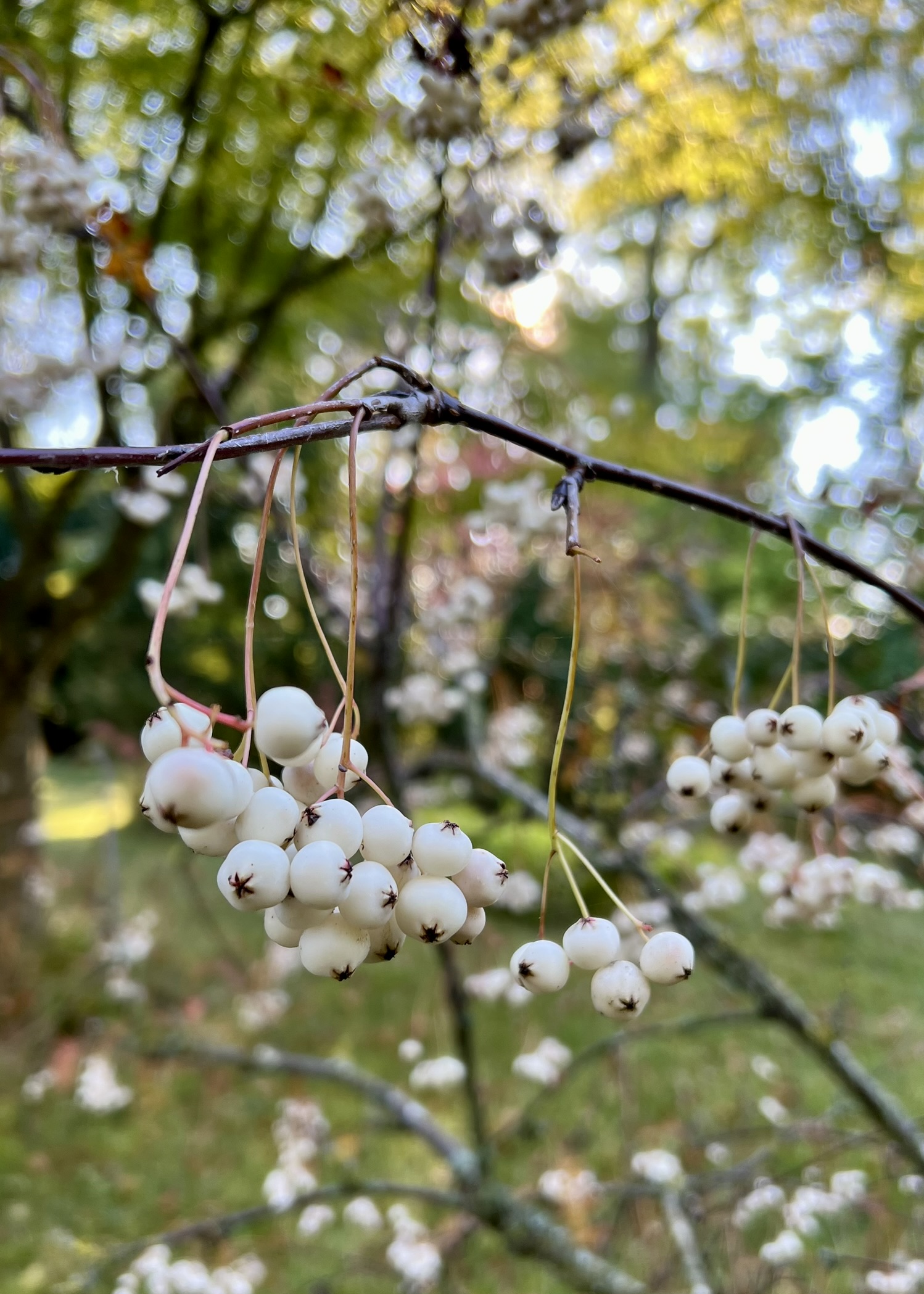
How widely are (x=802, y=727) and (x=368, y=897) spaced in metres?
0.35

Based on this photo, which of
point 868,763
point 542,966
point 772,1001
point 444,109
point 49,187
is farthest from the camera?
point 772,1001

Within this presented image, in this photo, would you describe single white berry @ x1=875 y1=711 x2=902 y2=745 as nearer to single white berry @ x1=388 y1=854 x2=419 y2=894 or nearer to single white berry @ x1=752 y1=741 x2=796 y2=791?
single white berry @ x1=752 y1=741 x2=796 y2=791

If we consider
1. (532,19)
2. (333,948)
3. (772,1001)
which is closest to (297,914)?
(333,948)

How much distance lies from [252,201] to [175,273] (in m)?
0.37

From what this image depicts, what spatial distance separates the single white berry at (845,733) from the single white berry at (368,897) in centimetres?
35

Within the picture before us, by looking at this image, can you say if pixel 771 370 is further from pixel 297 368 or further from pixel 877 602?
pixel 877 602

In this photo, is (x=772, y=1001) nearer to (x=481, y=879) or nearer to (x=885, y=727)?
(x=885, y=727)

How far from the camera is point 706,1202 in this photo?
8.02ft

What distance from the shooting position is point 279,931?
45cm

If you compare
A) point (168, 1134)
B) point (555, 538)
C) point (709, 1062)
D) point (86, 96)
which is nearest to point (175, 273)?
point (86, 96)

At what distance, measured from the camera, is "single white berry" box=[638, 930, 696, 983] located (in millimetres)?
496

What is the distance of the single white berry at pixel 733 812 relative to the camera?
70 cm

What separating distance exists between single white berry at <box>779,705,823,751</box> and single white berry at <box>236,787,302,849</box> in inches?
14.5

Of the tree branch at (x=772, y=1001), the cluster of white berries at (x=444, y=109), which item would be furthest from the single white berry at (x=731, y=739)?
the tree branch at (x=772, y=1001)
